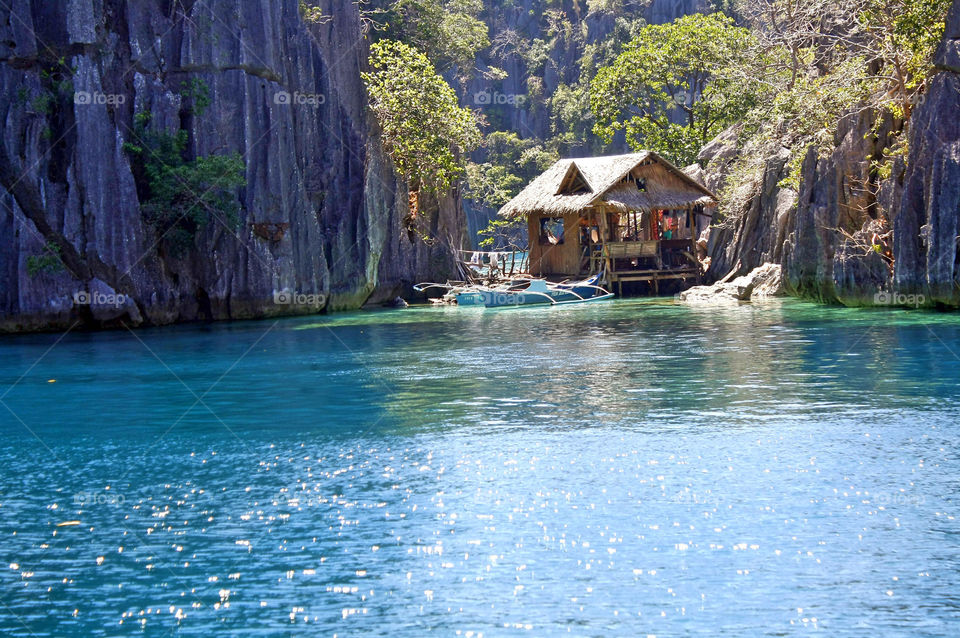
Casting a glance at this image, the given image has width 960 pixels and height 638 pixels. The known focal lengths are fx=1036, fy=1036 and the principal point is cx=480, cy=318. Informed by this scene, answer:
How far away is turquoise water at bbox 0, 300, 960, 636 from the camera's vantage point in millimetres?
7836

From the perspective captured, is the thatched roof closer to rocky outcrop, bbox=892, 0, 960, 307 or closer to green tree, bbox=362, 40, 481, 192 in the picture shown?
green tree, bbox=362, 40, 481, 192

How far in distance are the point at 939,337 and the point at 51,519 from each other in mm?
17344

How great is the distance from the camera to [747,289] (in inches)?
1403

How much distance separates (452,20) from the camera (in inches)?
2287

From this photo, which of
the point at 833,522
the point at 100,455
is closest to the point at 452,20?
the point at 100,455

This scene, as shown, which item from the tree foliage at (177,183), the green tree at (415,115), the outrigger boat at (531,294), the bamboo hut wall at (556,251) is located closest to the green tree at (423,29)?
the green tree at (415,115)

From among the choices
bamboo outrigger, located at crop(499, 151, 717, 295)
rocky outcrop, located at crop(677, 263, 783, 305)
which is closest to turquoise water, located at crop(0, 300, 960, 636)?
rocky outcrop, located at crop(677, 263, 783, 305)

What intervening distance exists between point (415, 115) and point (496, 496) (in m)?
33.1

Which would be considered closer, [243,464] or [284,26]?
[243,464]

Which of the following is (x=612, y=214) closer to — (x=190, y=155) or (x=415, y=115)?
(x=415, y=115)

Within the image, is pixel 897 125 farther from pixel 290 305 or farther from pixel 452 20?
pixel 452 20

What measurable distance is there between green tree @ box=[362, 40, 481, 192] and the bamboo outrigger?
3.75 m

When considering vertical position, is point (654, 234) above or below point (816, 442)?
above

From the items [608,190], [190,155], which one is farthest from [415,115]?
[190,155]
